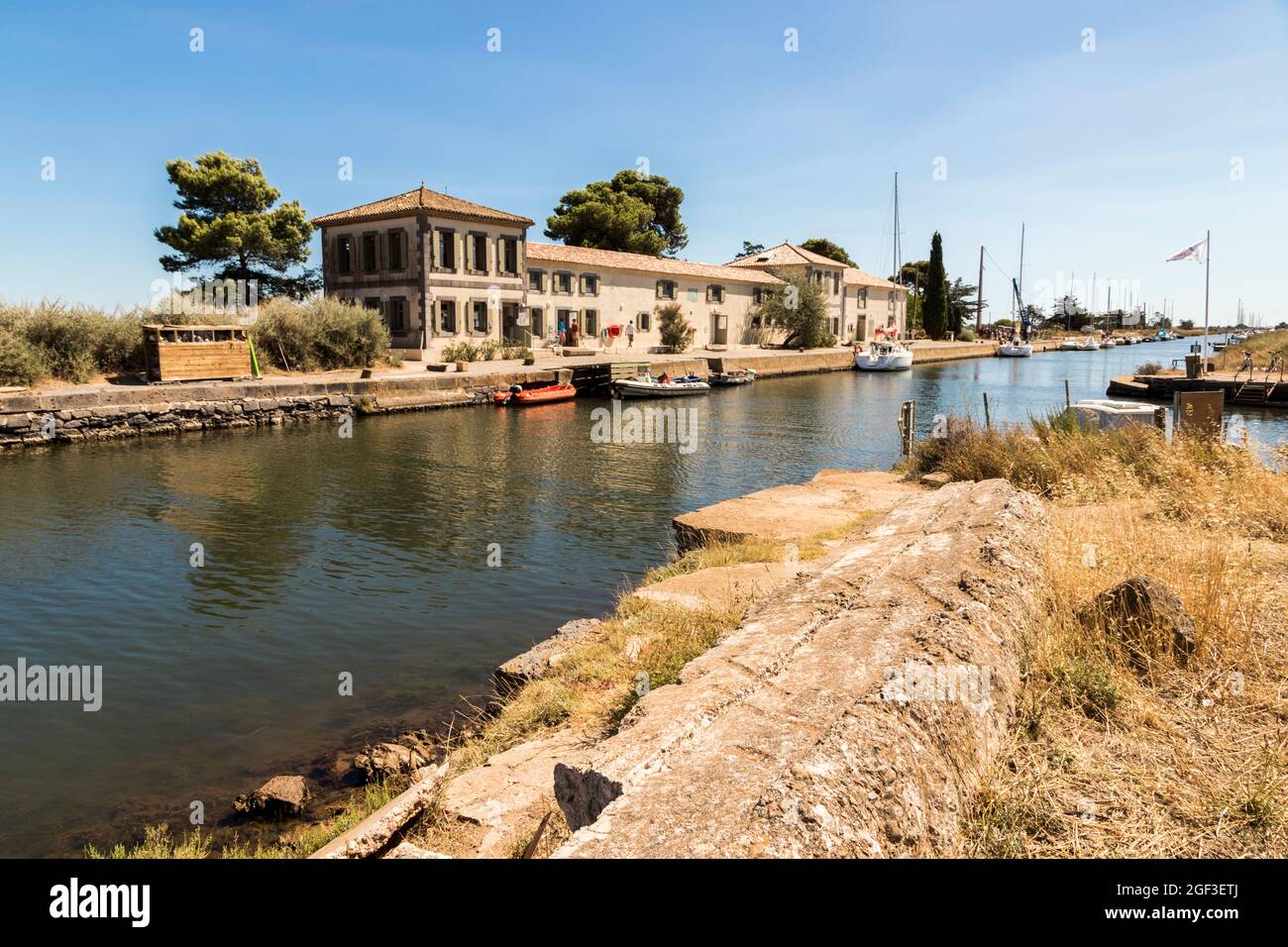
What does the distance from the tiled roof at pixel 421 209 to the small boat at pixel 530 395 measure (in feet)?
30.7

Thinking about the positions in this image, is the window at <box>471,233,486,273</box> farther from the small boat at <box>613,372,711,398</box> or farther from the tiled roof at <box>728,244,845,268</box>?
the tiled roof at <box>728,244,845,268</box>

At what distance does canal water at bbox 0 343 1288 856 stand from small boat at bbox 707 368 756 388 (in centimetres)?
1641

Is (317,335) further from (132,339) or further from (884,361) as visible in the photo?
(884,361)

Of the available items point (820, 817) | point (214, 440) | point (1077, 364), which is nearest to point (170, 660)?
point (820, 817)

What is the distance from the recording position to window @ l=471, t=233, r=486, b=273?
124ft

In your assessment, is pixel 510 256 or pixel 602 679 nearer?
pixel 602 679

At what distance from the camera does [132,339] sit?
2655cm

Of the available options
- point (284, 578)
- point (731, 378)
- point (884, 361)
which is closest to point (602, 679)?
point (284, 578)

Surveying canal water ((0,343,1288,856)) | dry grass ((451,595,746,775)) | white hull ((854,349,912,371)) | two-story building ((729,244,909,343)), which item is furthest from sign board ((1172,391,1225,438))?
two-story building ((729,244,909,343))

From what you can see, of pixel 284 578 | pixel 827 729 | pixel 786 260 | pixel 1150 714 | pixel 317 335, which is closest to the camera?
pixel 827 729

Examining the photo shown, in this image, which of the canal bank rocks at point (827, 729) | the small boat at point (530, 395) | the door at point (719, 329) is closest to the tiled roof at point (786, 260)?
the door at point (719, 329)

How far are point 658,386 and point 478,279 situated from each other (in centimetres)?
1032
